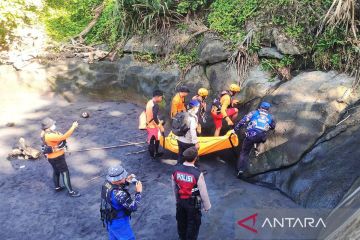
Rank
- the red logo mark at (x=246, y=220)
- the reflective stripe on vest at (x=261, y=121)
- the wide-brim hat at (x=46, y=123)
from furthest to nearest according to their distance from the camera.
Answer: the reflective stripe on vest at (x=261, y=121) < the wide-brim hat at (x=46, y=123) < the red logo mark at (x=246, y=220)

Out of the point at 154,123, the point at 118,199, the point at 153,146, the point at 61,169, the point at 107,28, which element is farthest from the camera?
the point at 107,28

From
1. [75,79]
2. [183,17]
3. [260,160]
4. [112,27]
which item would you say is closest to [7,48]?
[75,79]

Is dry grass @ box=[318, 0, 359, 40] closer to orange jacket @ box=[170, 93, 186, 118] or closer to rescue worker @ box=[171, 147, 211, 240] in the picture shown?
orange jacket @ box=[170, 93, 186, 118]

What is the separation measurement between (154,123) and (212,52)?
3018 mm

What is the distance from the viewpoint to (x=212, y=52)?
10742mm

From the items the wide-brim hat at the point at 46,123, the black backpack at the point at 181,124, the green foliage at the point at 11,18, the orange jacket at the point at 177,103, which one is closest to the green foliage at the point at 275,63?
the orange jacket at the point at 177,103

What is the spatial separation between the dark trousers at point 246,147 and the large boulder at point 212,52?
306 cm

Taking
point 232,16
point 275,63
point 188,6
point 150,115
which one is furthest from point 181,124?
point 188,6

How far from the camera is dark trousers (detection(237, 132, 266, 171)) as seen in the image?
8.19m

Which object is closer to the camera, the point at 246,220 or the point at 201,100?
the point at 246,220

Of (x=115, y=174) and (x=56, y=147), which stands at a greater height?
(x=115, y=174)

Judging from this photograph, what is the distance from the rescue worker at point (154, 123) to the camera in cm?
889

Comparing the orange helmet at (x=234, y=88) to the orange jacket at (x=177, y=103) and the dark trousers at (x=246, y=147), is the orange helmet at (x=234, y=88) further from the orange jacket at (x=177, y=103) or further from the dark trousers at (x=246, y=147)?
the dark trousers at (x=246, y=147)

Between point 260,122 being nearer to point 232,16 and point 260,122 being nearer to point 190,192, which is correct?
point 190,192
